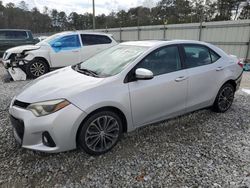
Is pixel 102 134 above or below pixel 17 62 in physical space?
below

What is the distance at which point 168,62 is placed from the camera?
10.4 ft

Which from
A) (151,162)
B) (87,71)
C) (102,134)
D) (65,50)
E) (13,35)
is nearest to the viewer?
(151,162)

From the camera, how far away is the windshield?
2908 millimetres

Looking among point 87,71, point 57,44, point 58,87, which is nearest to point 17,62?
point 57,44

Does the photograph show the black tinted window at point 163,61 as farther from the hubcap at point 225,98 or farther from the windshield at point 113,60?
the hubcap at point 225,98

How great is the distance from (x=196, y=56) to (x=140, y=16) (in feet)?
121

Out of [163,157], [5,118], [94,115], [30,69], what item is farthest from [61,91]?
[30,69]

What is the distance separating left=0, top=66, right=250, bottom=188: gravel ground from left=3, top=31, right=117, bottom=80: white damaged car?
3995 millimetres

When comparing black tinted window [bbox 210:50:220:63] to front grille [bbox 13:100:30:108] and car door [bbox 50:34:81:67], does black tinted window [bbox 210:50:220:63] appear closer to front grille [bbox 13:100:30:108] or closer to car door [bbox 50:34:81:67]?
front grille [bbox 13:100:30:108]

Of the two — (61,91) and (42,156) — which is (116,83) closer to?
(61,91)

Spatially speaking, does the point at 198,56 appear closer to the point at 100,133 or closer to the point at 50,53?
the point at 100,133

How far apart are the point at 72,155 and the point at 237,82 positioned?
3.41m

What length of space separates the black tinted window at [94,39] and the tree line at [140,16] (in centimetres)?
798

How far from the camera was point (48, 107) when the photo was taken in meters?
2.37
